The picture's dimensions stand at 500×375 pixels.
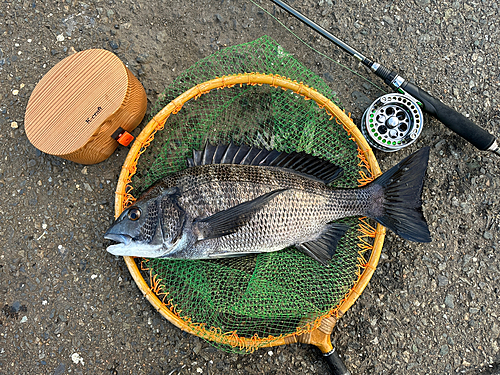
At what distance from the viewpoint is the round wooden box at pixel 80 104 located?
2152 mm

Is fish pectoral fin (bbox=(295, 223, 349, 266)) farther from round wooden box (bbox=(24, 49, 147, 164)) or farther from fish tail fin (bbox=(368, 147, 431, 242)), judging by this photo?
round wooden box (bbox=(24, 49, 147, 164))

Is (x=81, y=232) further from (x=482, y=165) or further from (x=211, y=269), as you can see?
(x=482, y=165)

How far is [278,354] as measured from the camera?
259 cm

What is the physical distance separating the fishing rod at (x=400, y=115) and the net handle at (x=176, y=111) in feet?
1.04

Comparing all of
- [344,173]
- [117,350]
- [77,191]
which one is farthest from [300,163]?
[117,350]

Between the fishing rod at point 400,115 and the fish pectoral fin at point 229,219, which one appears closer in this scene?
the fish pectoral fin at point 229,219

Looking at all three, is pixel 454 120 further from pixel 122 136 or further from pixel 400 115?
pixel 122 136

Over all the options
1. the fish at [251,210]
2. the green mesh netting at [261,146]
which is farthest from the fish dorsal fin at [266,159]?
the green mesh netting at [261,146]

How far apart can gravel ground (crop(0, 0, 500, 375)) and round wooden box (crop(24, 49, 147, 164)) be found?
0.43 metres

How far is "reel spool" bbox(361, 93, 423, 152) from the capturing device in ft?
8.21

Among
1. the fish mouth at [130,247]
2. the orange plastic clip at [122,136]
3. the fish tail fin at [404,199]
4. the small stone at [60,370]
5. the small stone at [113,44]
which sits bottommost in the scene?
the small stone at [60,370]

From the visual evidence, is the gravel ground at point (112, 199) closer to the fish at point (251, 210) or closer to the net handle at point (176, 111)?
the net handle at point (176, 111)

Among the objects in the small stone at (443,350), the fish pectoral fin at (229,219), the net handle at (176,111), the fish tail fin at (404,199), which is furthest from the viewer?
the small stone at (443,350)

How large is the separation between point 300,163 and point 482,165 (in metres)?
1.64
